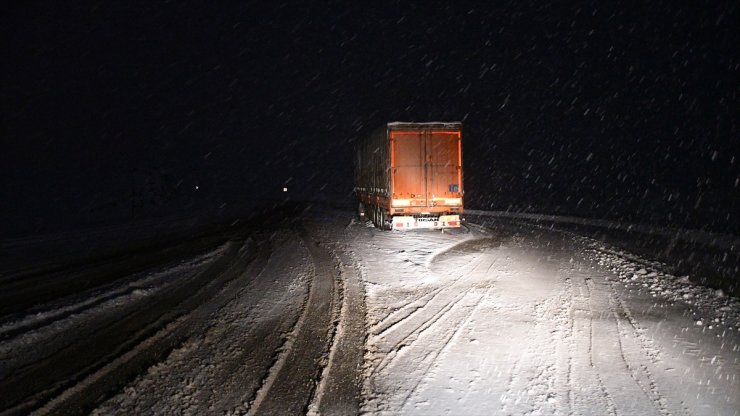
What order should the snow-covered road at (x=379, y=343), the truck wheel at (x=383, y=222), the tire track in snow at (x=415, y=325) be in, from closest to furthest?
the snow-covered road at (x=379, y=343) < the tire track in snow at (x=415, y=325) < the truck wheel at (x=383, y=222)

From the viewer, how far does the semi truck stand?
589 inches

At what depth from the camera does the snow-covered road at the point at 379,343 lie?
4270mm

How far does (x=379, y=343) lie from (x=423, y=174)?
1003 cm

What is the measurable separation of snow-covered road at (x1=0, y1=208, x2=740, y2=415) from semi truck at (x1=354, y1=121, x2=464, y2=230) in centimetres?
513

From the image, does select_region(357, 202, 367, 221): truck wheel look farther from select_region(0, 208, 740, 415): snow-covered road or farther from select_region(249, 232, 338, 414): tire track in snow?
select_region(249, 232, 338, 414): tire track in snow

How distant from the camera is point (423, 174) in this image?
15148 millimetres

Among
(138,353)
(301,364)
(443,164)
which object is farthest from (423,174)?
(138,353)

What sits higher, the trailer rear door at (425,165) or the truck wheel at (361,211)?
the trailer rear door at (425,165)

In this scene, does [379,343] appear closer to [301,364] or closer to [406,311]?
[301,364]

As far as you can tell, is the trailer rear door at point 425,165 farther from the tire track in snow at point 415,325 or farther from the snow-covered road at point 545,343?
the tire track in snow at point 415,325

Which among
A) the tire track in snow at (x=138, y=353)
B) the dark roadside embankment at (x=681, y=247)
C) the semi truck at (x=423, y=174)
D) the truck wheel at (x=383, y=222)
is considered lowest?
the tire track in snow at (x=138, y=353)

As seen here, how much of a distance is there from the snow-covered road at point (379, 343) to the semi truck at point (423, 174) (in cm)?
513

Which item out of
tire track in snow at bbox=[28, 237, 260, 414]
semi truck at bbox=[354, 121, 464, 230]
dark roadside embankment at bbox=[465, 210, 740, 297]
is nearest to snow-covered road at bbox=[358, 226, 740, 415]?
dark roadside embankment at bbox=[465, 210, 740, 297]

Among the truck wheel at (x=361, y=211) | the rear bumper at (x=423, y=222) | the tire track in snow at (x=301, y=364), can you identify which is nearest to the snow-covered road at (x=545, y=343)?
the tire track in snow at (x=301, y=364)
